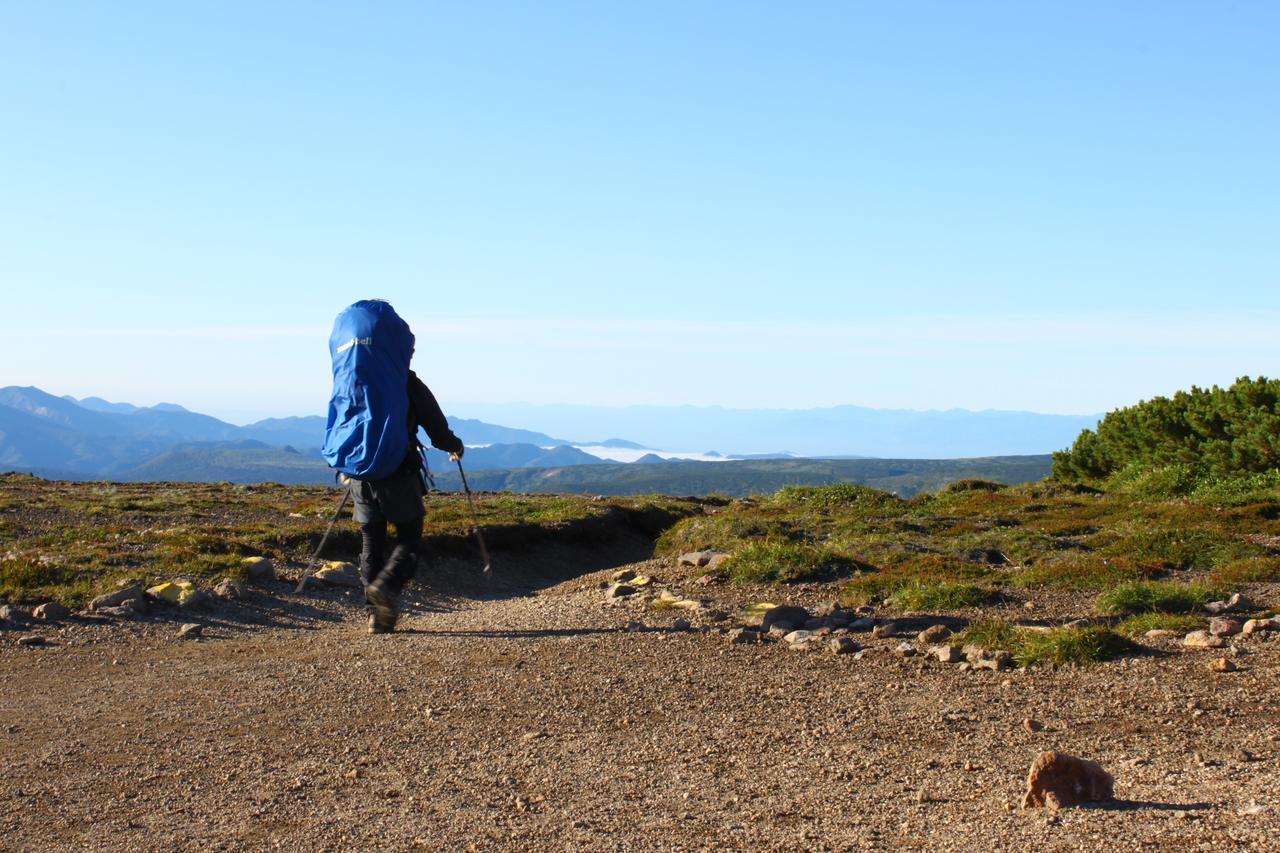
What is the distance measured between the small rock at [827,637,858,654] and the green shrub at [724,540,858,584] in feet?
11.2

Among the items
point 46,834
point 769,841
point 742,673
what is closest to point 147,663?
point 46,834

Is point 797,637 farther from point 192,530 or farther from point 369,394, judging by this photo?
point 192,530

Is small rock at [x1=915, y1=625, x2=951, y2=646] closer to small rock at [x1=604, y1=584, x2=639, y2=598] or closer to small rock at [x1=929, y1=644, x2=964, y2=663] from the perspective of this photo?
small rock at [x1=929, y1=644, x2=964, y2=663]

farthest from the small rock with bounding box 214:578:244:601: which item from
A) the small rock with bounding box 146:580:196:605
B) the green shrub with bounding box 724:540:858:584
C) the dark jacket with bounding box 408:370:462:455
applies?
the green shrub with bounding box 724:540:858:584

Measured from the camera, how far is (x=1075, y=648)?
8.17 m

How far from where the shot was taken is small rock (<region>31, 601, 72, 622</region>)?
1099 cm

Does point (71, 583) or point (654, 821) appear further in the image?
point (71, 583)

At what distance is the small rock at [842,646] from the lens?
8.95m

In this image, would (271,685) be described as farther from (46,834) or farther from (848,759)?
(848,759)

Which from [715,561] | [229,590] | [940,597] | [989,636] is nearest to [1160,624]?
[989,636]

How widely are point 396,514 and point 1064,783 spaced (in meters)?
6.49

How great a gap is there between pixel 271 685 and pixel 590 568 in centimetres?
1059

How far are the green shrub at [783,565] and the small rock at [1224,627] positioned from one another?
4.49 m

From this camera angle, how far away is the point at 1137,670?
25.6ft
